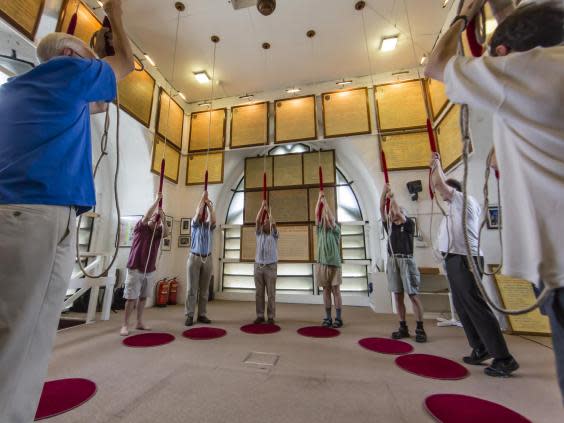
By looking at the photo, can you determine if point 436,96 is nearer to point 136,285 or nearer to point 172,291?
point 136,285

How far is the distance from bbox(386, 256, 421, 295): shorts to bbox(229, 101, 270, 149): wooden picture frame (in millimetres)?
4134

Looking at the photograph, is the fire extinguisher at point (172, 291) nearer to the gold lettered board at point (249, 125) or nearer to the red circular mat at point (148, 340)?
the red circular mat at point (148, 340)

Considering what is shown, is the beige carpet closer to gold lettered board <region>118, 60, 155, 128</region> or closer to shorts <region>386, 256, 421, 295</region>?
shorts <region>386, 256, 421, 295</region>

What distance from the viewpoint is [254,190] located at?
20.2ft

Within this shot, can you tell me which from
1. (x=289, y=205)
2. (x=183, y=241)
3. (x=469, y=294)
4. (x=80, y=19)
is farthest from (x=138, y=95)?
(x=469, y=294)

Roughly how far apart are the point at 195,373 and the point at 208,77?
20.1 ft

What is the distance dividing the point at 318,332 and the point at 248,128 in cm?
494

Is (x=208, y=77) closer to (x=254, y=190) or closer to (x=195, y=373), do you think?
(x=254, y=190)

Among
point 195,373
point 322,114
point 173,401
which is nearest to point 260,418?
point 173,401

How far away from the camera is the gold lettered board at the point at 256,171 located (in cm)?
611

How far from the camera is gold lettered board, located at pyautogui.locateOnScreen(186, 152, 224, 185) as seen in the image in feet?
19.7

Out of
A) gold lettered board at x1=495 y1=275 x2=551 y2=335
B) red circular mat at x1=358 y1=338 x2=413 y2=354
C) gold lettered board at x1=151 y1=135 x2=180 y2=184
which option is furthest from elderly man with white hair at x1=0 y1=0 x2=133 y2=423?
gold lettered board at x1=495 y1=275 x2=551 y2=335

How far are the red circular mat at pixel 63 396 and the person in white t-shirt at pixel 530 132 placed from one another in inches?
90.8

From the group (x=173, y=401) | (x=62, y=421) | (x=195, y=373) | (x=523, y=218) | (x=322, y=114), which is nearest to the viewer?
(x=523, y=218)
